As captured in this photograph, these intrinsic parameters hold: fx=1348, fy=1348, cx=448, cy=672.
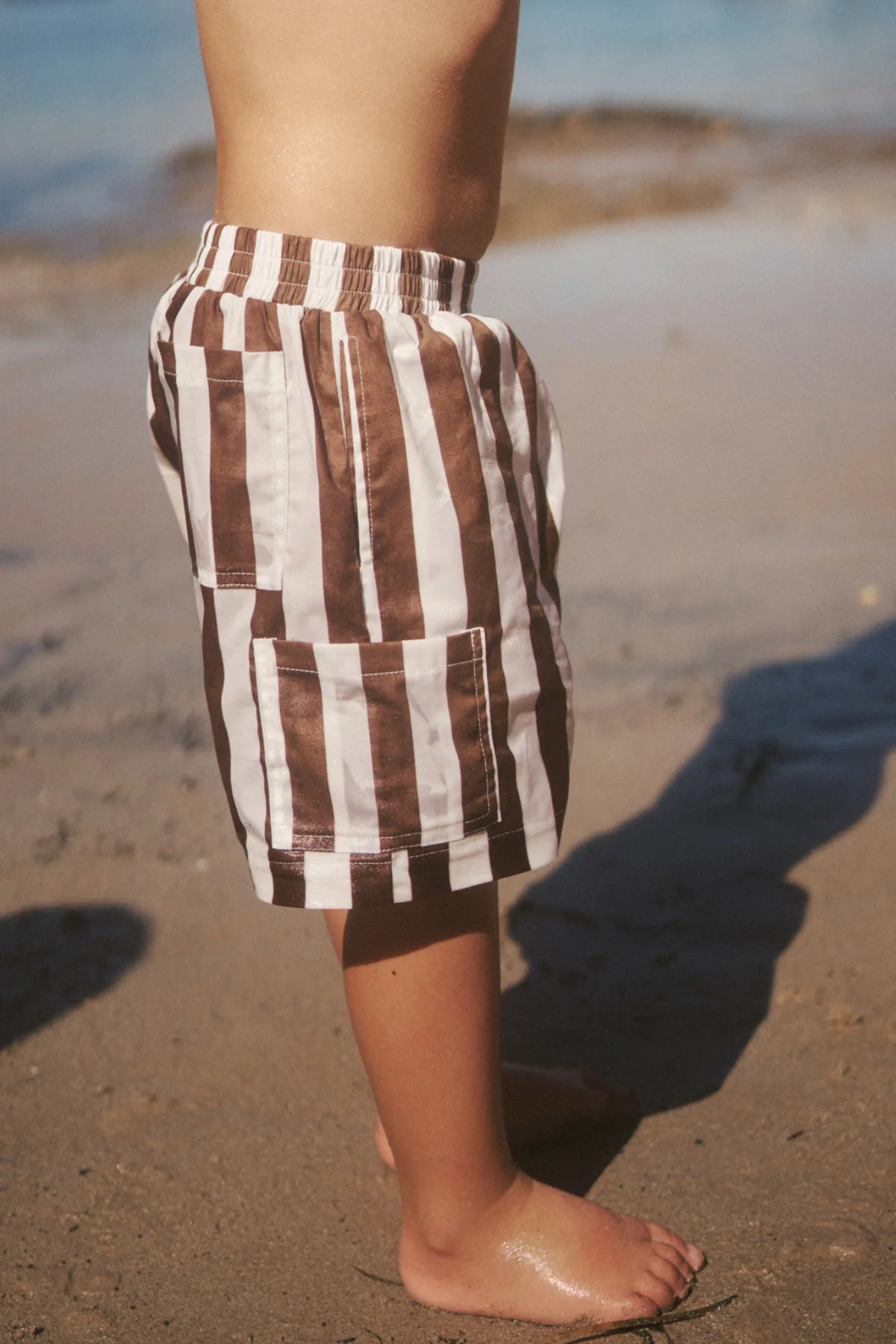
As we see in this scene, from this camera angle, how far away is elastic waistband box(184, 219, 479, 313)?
129cm

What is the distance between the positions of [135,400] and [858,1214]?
13.9 feet

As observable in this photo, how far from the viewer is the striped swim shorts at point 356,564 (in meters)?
1.25

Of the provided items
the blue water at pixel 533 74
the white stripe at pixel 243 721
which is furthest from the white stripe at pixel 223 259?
the blue water at pixel 533 74

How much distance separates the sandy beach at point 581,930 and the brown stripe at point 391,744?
0.58 meters

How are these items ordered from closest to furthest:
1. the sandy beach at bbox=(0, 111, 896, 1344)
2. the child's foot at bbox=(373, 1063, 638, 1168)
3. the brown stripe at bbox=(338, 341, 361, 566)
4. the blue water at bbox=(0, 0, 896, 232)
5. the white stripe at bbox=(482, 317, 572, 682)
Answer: the brown stripe at bbox=(338, 341, 361, 566) < the white stripe at bbox=(482, 317, 572, 682) < the sandy beach at bbox=(0, 111, 896, 1344) < the child's foot at bbox=(373, 1063, 638, 1168) < the blue water at bbox=(0, 0, 896, 232)

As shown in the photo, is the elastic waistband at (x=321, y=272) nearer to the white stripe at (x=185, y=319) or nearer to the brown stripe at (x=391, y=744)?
the white stripe at (x=185, y=319)

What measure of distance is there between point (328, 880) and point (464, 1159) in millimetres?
370

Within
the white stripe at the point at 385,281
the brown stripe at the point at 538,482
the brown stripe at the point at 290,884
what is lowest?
the brown stripe at the point at 290,884

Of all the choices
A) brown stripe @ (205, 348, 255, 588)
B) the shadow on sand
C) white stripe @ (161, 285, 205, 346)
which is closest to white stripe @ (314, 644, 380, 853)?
brown stripe @ (205, 348, 255, 588)

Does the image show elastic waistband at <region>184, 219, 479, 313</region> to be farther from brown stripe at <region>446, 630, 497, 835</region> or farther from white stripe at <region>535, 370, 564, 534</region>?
brown stripe at <region>446, 630, 497, 835</region>

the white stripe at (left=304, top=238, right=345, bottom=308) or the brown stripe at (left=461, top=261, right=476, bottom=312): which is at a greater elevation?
the white stripe at (left=304, top=238, right=345, bottom=308)

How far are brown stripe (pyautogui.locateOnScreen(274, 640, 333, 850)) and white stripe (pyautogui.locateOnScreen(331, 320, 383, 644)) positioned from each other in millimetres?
69

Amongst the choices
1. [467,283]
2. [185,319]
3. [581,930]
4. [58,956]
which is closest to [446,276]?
[467,283]

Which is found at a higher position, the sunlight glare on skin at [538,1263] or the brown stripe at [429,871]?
the brown stripe at [429,871]
